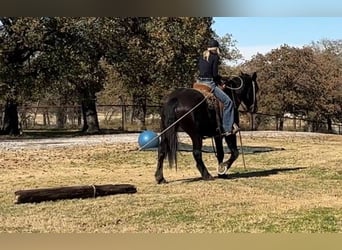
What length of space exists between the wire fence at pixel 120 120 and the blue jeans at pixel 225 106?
8.66 metres

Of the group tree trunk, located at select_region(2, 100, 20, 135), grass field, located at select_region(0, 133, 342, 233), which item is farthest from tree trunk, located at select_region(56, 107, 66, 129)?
grass field, located at select_region(0, 133, 342, 233)

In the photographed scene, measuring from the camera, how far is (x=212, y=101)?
17.2 ft

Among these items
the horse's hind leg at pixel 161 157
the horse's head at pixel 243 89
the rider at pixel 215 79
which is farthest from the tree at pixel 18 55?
the horse's hind leg at pixel 161 157

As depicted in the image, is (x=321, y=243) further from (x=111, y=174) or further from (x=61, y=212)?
(x=111, y=174)

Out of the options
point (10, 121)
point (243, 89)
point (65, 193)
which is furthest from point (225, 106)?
point (10, 121)

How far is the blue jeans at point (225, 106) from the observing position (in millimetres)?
5238

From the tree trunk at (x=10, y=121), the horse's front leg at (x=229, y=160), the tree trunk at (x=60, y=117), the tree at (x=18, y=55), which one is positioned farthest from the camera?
the tree trunk at (x=60, y=117)

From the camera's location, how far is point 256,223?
3.47 m

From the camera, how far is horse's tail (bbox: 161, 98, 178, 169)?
501 cm

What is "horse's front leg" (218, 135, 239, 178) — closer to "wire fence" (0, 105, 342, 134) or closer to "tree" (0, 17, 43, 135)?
"tree" (0, 17, 43, 135)

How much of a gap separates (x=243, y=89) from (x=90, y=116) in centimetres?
873

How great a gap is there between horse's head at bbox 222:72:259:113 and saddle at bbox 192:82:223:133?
0.24 metres

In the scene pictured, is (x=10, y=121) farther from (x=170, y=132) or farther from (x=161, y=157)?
(x=170, y=132)

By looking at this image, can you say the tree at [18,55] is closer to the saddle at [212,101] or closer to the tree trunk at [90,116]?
the tree trunk at [90,116]
